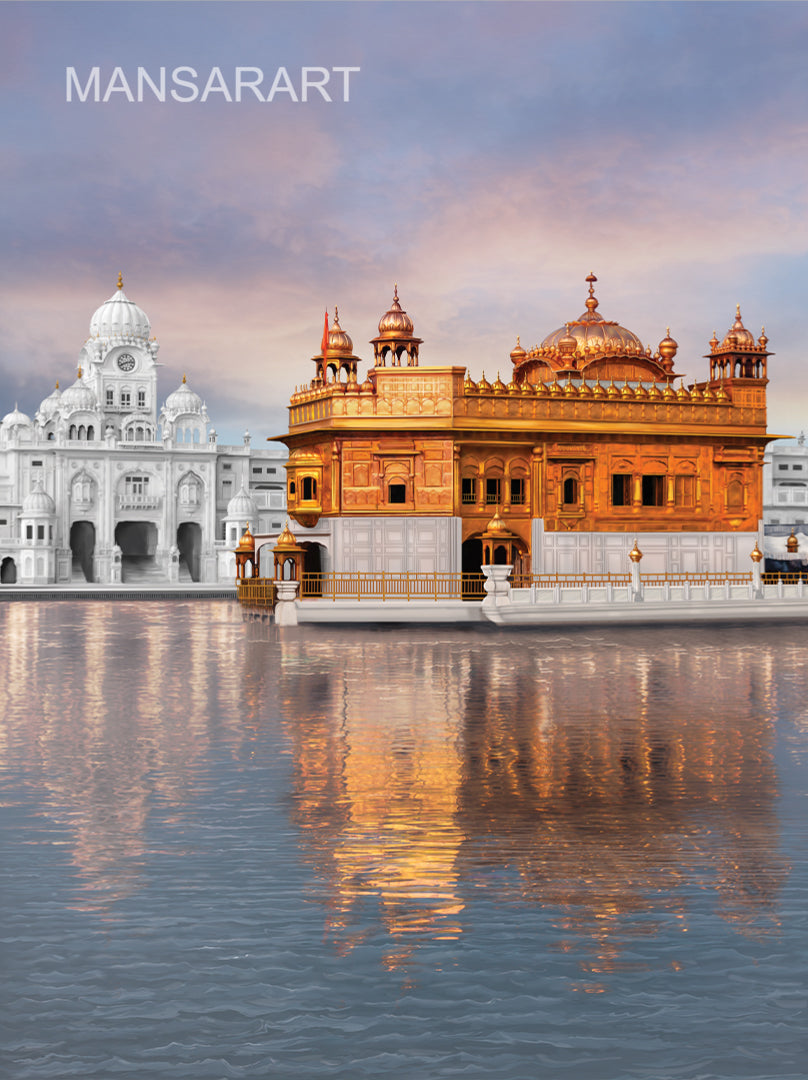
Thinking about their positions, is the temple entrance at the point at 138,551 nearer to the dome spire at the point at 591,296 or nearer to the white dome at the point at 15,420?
the white dome at the point at 15,420

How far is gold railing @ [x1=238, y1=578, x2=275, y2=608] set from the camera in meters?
38.8

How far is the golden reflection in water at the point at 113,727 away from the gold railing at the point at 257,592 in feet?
20.4

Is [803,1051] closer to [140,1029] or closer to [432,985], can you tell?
[432,985]

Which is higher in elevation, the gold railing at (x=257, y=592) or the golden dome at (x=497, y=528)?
the golden dome at (x=497, y=528)

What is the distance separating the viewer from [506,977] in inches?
250

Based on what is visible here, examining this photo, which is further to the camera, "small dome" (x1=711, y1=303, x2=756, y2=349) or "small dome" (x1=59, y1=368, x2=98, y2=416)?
"small dome" (x1=59, y1=368, x2=98, y2=416)

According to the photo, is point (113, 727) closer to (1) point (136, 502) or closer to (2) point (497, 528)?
(2) point (497, 528)

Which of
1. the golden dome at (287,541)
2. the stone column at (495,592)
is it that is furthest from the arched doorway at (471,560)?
the golden dome at (287,541)

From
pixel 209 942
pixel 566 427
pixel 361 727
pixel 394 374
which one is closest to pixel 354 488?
pixel 394 374

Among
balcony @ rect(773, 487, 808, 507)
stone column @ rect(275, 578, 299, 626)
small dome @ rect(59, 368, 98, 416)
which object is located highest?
small dome @ rect(59, 368, 98, 416)

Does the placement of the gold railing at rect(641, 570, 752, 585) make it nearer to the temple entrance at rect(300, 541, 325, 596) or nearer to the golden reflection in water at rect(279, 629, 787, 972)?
the temple entrance at rect(300, 541, 325, 596)

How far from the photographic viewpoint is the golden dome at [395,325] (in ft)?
134

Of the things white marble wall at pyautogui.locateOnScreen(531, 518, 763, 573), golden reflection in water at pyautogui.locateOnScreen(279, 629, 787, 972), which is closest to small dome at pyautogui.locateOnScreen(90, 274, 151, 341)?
white marble wall at pyautogui.locateOnScreen(531, 518, 763, 573)

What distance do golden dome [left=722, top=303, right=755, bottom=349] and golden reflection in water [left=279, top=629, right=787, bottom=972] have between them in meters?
26.2
